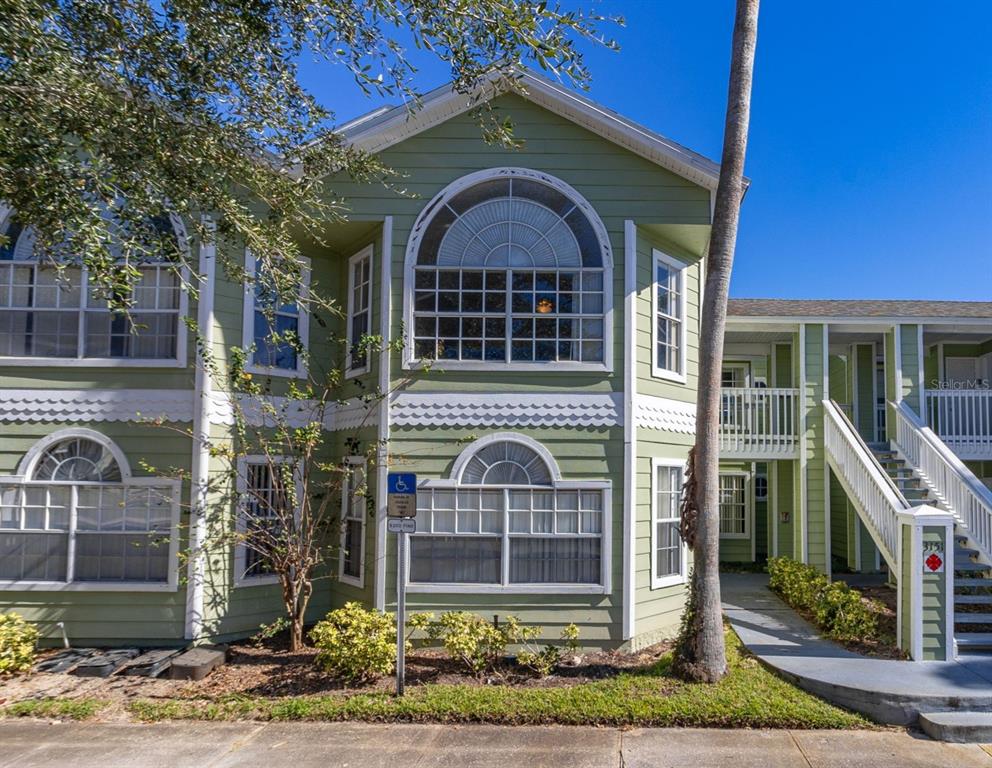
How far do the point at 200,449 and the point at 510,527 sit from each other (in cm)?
402

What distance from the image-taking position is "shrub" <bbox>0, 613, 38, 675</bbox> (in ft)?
27.1

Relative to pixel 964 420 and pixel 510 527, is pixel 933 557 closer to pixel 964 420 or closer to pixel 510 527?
pixel 510 527

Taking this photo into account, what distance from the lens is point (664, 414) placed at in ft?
33.6

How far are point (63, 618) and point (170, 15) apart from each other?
721 cm

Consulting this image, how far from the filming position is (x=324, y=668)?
8227 mm

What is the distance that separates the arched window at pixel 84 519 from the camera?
9344mm

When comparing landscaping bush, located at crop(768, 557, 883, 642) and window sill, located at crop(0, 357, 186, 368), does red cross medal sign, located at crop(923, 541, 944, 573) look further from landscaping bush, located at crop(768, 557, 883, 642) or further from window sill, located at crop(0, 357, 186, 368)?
window sill, located at crop(0, 357, 186, 368)

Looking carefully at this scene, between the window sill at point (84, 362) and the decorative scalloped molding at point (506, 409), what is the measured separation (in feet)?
9.71

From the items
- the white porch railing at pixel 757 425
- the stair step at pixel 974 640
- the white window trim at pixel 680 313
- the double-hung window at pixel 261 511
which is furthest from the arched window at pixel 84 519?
the stair step at pixel 974 640

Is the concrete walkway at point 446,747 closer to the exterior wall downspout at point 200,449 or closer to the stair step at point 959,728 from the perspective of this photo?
the stair step at point 959,728

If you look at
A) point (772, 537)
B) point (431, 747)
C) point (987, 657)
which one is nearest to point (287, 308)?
point (431, 747)

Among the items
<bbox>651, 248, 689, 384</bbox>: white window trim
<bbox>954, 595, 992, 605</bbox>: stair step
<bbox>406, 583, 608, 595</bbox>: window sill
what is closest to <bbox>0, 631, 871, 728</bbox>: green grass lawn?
<bbox>406, 583, 608, 595</bbox>: window sill

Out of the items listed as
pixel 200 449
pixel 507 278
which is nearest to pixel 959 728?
pixel 507 278

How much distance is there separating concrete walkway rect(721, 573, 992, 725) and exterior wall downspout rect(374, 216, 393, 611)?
4.62 metres
